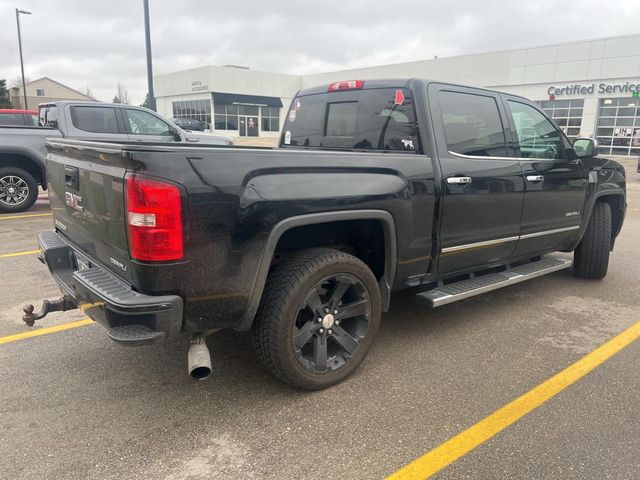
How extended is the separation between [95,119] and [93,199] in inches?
273

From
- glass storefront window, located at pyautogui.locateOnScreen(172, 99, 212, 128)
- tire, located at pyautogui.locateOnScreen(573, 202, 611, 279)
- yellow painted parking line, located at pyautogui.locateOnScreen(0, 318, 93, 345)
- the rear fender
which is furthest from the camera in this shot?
glass storefront window, located at pyautogui.locateOnScreen(172, 99, 212, 128)

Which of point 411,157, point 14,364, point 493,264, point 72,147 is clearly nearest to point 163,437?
point 14,364

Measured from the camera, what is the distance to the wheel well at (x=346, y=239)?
3004 millimetres

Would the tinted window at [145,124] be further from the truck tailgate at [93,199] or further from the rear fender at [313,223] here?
the rear fender at [313,223]

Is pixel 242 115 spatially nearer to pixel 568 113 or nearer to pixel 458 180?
pixel 568 113

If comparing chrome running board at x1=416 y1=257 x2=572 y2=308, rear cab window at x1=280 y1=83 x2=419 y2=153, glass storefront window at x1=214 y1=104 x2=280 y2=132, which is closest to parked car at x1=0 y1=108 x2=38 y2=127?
rear cab window at x1=280 y1=83 x2=419 y2=153

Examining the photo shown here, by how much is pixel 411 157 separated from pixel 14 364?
298 cm

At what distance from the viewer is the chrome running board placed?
3529mm

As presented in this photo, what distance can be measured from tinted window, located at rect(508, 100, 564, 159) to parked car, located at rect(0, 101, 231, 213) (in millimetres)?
5493

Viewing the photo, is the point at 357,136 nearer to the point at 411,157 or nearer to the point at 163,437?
the point at 411,157

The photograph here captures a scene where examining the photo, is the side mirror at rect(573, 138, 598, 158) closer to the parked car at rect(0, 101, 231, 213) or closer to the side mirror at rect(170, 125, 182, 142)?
the parked car at rect(0, 101, 231, 213)

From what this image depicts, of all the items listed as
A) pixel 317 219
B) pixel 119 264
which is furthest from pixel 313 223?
pixel 119 264

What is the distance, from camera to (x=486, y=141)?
3.90 metres

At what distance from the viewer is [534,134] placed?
174 inches
